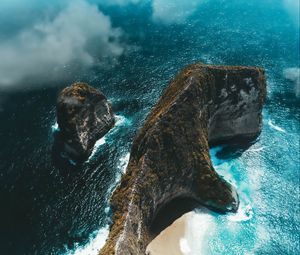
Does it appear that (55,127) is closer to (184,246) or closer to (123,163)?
(123,163)

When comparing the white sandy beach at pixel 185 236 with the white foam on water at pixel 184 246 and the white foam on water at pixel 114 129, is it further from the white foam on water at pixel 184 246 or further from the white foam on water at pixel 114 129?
the white foam on water at pixel 114 129

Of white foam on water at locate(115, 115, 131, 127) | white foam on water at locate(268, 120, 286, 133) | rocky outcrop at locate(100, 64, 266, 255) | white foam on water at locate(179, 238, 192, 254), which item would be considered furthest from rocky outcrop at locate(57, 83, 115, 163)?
white foam on water at locate(268, 120, 286, 133)

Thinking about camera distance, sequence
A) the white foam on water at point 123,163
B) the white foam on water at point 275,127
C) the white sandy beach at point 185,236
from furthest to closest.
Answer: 1. the white foam on water at point 275,127
2. the white foam on water at point 123,163
3. the white sandy beach at point 185,236

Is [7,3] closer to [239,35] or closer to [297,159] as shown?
[239,35]

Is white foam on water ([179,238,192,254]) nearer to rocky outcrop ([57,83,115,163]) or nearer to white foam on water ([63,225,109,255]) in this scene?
white foam on water ([63,225,109,255])

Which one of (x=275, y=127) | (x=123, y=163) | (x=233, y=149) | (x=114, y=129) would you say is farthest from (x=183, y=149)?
(x=275, y=127)

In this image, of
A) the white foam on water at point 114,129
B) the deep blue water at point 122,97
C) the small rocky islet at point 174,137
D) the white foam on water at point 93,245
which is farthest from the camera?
the white foam on water at point 114,129

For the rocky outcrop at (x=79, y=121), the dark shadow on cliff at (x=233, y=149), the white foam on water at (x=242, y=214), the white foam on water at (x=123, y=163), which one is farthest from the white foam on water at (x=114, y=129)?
the white foam on water at (x=242, y=214)

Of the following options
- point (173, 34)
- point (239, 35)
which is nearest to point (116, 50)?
point (173, 34)
